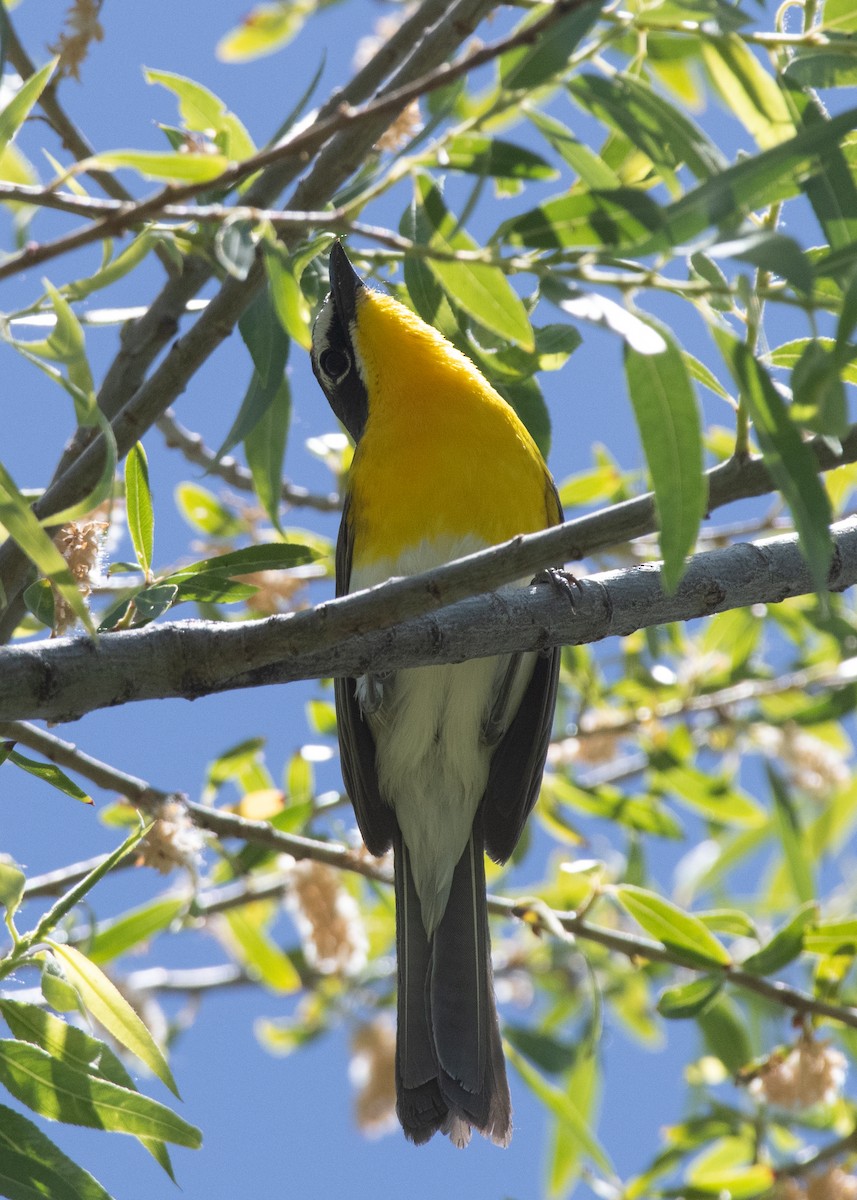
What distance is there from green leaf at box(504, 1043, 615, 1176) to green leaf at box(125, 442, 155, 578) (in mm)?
2225

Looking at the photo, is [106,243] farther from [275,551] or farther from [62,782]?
[62,782]

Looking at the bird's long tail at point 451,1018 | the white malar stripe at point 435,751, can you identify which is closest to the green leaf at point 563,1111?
the bird's long tail at point 451,1018

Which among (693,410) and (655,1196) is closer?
(693,410)

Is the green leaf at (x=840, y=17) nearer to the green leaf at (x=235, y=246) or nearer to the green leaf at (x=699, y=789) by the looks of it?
the green leaf at (x=235, y=246)

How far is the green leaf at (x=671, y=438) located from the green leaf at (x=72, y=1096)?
58.8 inches

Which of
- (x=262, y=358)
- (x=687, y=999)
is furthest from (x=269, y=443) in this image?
(x=687, y=999)

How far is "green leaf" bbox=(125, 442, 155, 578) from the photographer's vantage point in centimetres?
313

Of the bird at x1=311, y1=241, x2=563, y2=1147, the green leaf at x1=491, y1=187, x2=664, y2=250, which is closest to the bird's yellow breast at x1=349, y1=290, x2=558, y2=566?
the bird at x1=311, y1=241, x2=563, y2=1147

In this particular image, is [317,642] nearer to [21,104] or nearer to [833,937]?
[21,104]

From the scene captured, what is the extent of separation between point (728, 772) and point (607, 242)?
3713 millimetres

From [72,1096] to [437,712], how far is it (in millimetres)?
2291

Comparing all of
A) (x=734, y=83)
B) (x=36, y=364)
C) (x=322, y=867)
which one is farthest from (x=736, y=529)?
(x=36, y=364)

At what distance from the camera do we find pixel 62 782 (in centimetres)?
289

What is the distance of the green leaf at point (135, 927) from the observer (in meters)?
4.21
